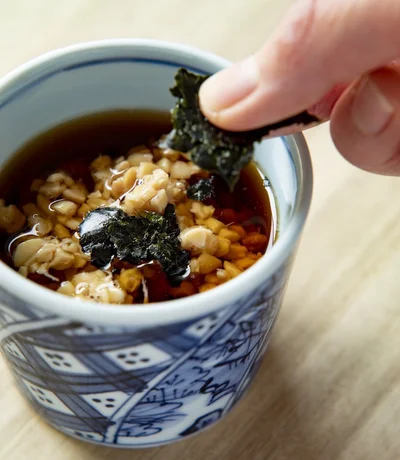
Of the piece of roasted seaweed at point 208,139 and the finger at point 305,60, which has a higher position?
the finger at point 305,60

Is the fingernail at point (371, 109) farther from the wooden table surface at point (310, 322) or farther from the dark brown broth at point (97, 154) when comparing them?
the wooden table surface at point (310, 322)

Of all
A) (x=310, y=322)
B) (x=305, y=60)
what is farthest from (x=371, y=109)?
(x=310, y=322)

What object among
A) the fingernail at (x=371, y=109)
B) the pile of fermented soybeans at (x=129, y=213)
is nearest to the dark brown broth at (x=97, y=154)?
the pile of fermented soybeans at (x=129, y=213)

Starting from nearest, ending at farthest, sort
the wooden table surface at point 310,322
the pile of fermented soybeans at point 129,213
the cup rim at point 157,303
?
the cup rim at point 157,303
the pile of fermented soybeans at point 129,213
the wooden table surface at point 310,322

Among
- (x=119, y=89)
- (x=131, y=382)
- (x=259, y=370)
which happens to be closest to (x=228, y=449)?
(x=259, y=370)

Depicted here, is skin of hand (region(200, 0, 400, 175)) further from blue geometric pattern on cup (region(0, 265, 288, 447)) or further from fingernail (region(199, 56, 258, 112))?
blue geometric pattern on cup (region(0, 265, 288, 447))

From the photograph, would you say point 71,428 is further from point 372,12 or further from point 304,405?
point 372,12

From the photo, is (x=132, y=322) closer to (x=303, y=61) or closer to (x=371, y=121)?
(x=303, y=61)
